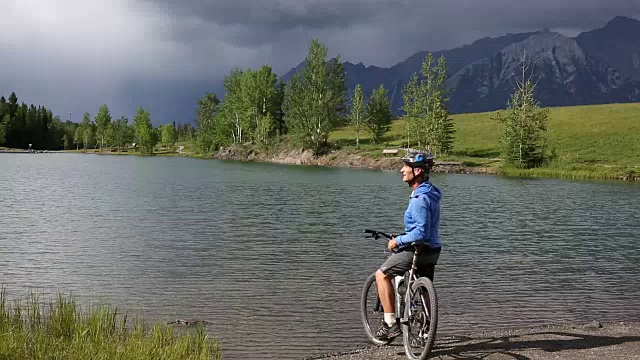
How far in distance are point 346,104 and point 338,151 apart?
14245mm

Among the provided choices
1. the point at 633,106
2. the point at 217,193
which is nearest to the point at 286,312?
the point at 217,193

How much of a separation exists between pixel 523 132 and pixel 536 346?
8343cm

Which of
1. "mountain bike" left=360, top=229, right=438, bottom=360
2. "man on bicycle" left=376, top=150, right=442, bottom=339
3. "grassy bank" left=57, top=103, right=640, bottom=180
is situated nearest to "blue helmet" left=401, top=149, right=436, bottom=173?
"man on bicycle" left=376, top=150, right=442, bottom=339

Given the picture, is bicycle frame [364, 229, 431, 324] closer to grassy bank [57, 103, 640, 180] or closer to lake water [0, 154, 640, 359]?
lake water [0, 154, 640, 359]

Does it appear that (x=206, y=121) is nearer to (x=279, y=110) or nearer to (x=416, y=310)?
(x=279, y=110)

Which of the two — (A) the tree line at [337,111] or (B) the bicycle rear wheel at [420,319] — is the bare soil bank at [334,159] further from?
(B) the bicycle rear wheel at [420,319]

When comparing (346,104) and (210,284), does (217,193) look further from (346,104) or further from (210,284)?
(346,104)

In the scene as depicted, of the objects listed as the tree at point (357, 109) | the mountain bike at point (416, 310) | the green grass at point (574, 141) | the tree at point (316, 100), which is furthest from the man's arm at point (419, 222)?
the tree at point (357, 109)

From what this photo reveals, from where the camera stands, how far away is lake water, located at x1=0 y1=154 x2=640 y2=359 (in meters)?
14.2

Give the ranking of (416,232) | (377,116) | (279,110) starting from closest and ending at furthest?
(416,232) < (377,116) < (279,110)

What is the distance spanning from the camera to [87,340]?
10.0m

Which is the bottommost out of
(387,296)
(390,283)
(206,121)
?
(387,296)

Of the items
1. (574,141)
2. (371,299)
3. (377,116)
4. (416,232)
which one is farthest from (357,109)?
(416,232)

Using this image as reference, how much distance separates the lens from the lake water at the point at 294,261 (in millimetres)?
14250
